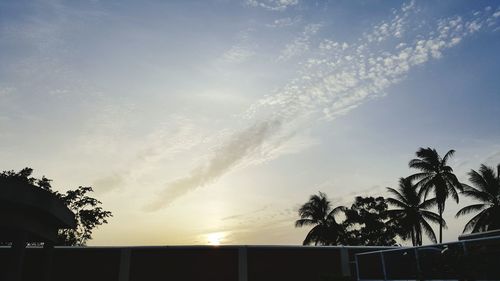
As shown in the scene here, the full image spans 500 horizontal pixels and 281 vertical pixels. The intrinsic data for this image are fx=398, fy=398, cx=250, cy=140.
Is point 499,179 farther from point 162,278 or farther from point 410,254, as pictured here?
point 162,278

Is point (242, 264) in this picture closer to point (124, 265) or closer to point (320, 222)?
point (124, 265)

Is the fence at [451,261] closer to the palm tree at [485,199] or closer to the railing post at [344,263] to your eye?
the railing post at [344,263]

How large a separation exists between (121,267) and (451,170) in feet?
103

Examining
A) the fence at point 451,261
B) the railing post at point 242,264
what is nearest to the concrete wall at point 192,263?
the railing post at point 242,264

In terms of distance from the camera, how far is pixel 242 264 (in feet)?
88.6

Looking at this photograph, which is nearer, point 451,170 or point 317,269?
point 317,269

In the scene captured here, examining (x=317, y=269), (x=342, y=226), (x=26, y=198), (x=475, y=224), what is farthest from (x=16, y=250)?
(x=342, y=226)

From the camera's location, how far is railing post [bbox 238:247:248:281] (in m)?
26.9

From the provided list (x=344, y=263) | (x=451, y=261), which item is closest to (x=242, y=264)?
(x=344, y=263)

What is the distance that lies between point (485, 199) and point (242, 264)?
23388 mm

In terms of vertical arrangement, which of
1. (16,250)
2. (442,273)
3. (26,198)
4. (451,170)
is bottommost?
(442,273)

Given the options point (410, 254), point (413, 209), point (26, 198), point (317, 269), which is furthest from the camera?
point (413, 209)

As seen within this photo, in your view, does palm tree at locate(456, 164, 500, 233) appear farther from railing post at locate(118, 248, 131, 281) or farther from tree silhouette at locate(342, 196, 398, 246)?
railing post at locate(118, 248, 131, 281)

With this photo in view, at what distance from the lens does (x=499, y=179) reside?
3550cm
